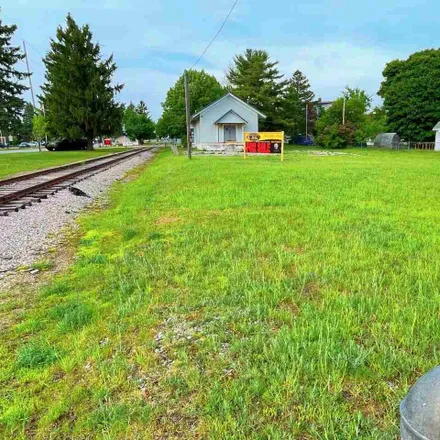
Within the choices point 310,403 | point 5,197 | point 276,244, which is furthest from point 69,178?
point 310,403

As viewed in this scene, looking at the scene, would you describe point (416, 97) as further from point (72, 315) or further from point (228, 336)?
point (72, 315)

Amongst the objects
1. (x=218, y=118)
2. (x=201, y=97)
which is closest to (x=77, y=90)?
(x=218, y=118)

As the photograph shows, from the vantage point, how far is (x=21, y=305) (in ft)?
12.7

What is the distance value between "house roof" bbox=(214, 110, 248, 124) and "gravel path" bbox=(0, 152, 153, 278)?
30.1 meters

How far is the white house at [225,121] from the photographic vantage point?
132 feet

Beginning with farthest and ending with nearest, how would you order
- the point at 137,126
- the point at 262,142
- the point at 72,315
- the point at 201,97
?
the point at 137,126
the point at 201,97
the point at 262,142
the point at 72,315

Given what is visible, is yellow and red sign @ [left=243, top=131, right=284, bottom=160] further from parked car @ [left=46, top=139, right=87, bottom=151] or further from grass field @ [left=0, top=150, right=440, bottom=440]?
parked car @ [left=46, top=139, right=87, bottom=151]

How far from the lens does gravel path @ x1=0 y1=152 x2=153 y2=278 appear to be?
550cm

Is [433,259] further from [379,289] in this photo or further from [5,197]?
[5,197]

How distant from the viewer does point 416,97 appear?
1965 inches

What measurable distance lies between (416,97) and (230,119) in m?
27.6

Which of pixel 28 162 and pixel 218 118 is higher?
pixel 218 118

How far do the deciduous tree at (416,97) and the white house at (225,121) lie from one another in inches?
899

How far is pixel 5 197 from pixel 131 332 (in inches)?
339
